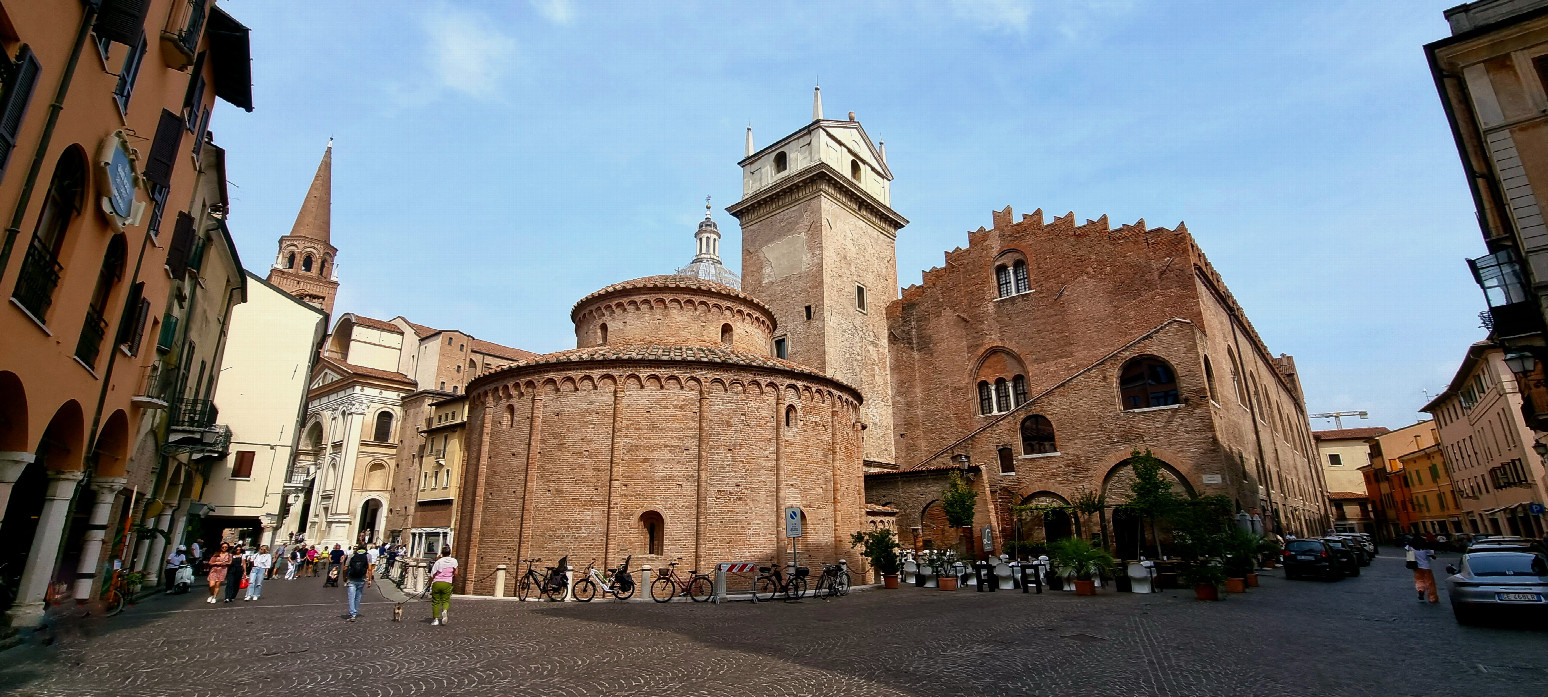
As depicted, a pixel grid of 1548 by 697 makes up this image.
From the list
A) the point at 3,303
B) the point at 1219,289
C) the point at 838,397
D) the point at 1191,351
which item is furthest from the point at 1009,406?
the point at 3,303

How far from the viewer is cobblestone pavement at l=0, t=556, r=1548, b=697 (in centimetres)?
690

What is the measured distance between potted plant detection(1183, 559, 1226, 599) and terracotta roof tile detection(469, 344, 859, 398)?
1012cm

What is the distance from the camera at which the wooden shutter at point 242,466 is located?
87.3ft

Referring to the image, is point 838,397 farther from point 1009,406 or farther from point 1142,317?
point 1142,317

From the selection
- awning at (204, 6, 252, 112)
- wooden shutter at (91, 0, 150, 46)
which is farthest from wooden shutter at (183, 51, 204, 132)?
wooden shutter at (91, 0, 150, 46)

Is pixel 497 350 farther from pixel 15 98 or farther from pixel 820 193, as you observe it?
pixel 15 98

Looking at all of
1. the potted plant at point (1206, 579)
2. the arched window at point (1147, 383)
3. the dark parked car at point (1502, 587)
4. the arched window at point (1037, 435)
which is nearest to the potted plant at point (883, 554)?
the potted plant at point (1206, 579)

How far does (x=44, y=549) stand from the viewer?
909 cm

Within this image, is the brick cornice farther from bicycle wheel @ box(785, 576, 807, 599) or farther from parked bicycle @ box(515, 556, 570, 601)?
parked bicycle @ box(515, 556, 570, 601)

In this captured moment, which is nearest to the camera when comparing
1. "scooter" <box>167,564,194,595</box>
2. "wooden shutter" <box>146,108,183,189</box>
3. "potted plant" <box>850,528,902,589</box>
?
"wooden shutter" <box>146,108,183,189</box>

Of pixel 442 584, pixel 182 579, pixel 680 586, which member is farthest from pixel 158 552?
pixel 680 586

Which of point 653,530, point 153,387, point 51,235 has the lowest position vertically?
point 653,530

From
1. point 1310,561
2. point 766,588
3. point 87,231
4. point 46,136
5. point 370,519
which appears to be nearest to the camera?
point 46,136

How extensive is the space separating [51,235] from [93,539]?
595 cm
